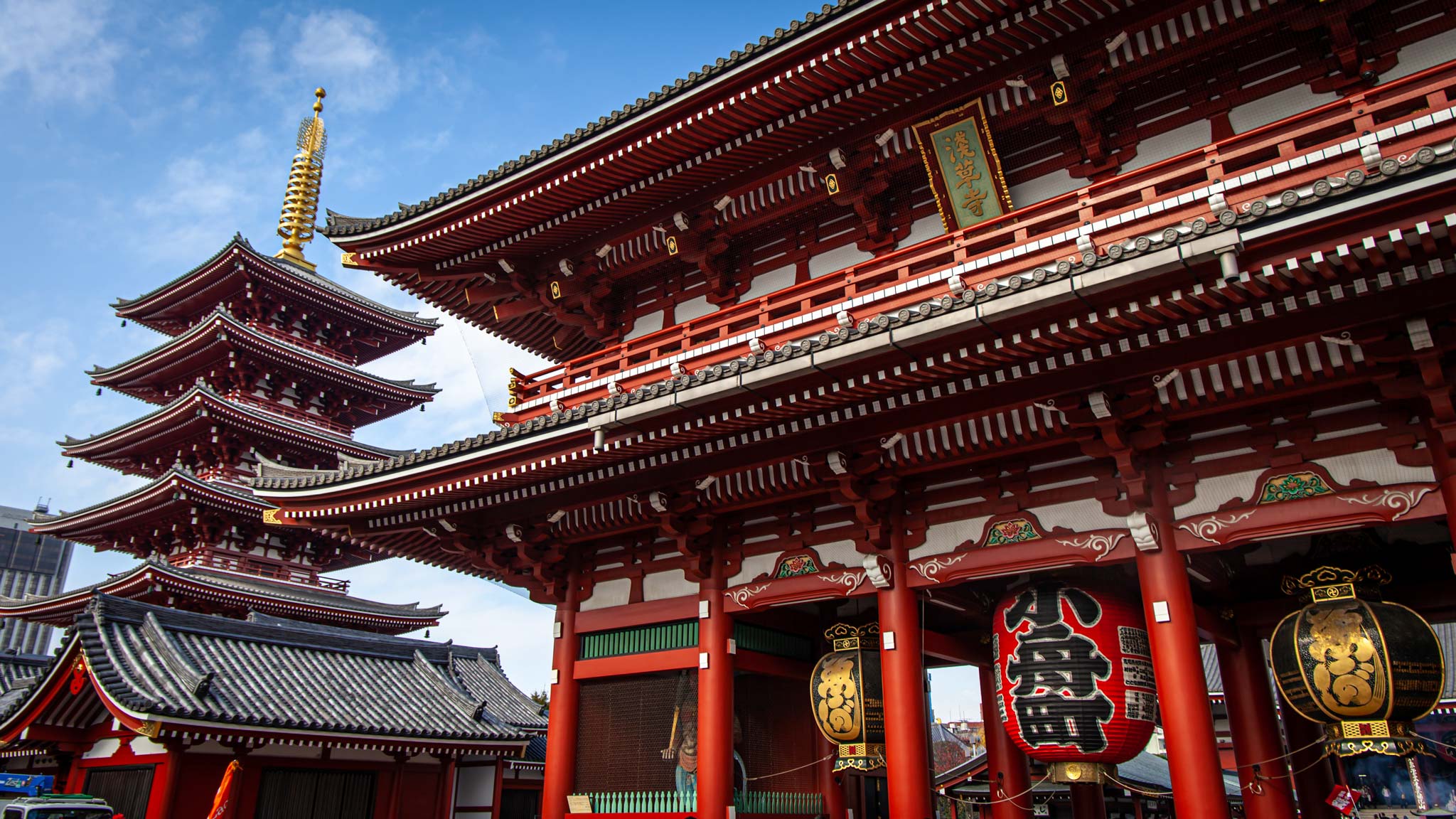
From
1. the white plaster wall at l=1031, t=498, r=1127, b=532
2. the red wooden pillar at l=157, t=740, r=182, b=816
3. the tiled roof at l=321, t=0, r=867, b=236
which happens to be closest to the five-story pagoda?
the red wooden pillar at l=157, t=740, r=182, b=816

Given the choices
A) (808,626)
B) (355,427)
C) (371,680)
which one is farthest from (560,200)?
(355,427)

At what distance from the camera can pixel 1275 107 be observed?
942 cm

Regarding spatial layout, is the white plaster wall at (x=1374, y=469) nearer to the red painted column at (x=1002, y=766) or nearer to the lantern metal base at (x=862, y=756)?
the red painted column at (x=1002, y=766)

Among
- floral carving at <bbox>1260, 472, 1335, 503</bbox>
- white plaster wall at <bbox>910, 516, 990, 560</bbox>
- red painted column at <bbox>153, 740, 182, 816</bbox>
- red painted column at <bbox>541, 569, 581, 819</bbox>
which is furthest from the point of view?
red painted column at <bbox>153, 740, 182, 816</bbox>

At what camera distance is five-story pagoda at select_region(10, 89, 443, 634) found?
1043 inches

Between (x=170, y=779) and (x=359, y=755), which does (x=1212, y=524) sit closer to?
(x=359, y=755)

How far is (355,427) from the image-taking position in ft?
109

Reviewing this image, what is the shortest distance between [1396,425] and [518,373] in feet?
33.2

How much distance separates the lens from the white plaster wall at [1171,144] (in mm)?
9766

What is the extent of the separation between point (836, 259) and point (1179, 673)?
21.0 feet

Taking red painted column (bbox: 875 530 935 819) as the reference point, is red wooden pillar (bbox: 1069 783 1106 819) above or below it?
below

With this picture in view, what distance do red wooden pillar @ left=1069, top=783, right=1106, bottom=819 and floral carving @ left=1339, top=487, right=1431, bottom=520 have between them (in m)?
5.83

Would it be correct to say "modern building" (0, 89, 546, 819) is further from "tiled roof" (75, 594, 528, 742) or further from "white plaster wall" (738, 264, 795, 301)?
"white plaster wall" (738, 264, 795, 301)

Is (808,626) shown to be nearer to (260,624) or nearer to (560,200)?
(560,200)
